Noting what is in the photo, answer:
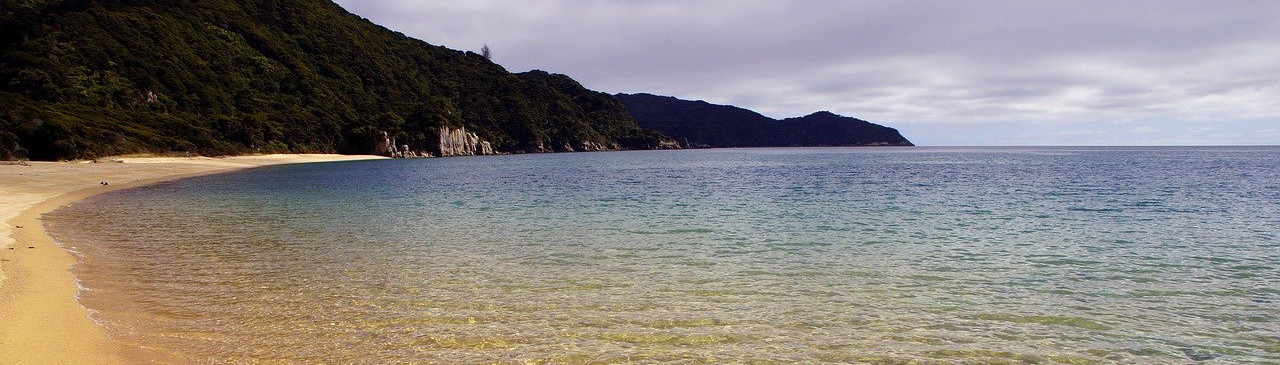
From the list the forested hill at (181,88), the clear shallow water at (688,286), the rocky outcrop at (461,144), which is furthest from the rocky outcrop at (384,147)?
the clear shallow water at (688,286)

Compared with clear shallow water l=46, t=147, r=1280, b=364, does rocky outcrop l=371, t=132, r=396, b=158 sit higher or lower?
higher

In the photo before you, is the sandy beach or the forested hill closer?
the sandy beach

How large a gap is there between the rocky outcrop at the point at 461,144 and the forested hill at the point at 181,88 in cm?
236

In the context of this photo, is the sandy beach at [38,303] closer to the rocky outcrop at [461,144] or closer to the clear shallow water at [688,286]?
the clear shallow water at [688,286]

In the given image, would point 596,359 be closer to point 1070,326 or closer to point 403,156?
Result: point 1070,326

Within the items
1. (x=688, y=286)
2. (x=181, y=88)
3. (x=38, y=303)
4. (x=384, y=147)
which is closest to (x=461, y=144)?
(x=384, y=147)

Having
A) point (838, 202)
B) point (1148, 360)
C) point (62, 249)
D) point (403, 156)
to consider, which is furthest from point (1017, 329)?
point (403, 156)

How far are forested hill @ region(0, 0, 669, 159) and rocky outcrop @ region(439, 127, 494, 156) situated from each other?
7.76 feet

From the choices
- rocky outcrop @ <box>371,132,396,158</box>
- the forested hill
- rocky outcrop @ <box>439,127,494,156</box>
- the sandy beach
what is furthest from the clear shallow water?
rocky outcrop @ <box>439,127,494,156</box>

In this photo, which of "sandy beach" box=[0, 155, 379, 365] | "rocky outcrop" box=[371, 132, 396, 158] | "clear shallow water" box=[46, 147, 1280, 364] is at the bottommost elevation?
"clear shallow water" box=[46, 147, 1280, 364]

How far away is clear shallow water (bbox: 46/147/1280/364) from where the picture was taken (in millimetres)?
8797

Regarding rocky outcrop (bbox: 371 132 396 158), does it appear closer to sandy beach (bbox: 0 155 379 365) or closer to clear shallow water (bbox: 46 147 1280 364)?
sandy beach (bbox: 0 155 379 365)

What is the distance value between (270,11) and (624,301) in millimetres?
225429

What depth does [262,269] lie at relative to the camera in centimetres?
1480
